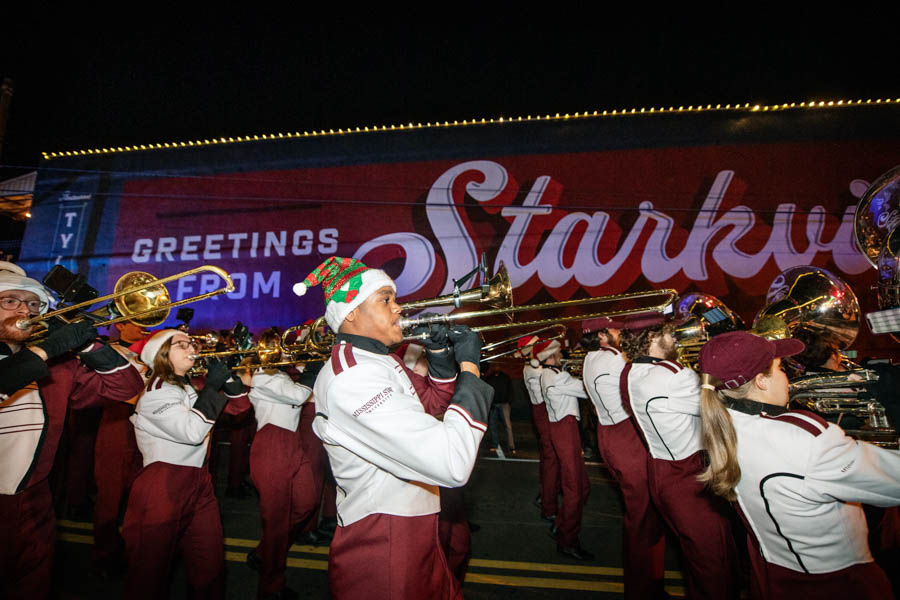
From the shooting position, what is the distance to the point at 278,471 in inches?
165

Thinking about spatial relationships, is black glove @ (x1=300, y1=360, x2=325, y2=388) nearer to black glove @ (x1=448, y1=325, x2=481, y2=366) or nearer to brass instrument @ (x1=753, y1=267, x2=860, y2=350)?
black glove @ (x1=448, y1=325, x2=481, y2=366)

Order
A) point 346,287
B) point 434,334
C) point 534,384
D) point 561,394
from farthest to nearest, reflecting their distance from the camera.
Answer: point 534,384 → point 561,394 → point 434,334 → point 346,287

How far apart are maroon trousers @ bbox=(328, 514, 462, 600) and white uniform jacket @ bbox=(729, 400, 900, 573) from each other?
1603 mm

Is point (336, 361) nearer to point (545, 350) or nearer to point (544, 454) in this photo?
point (545, 350)

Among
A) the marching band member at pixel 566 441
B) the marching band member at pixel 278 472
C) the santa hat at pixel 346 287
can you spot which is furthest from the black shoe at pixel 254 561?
the santa hat at pixel 346 287

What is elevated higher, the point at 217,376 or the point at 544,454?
the point at 217,376

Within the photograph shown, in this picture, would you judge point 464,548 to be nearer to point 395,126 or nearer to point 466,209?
point 466,209

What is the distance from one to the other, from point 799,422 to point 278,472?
13.6ft

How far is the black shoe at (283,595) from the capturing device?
3742 millimetres

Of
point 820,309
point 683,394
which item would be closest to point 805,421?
point 683,394

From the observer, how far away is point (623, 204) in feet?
34.8

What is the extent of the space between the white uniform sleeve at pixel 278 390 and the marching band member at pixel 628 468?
3.10 metres

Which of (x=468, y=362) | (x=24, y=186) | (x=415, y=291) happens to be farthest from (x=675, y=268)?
(x=24, y=186)

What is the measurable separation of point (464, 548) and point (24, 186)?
18234 millimetres
